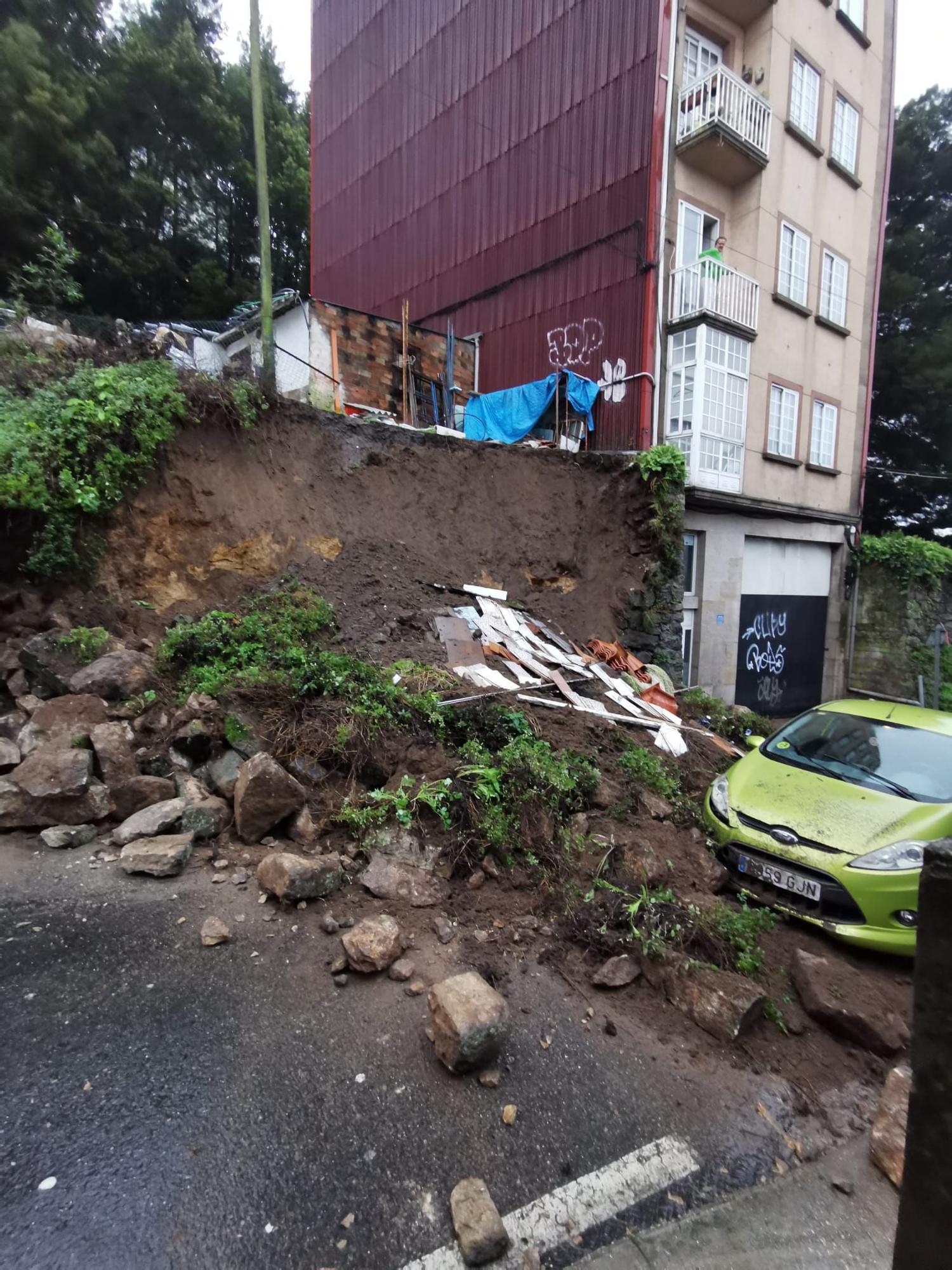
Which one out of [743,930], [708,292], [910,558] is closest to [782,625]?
[910,558]

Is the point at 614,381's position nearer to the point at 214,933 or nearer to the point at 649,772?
the point at 649,772

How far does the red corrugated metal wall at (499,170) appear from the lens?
1095 centimetres

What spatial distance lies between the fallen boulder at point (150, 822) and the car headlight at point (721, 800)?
149 inches

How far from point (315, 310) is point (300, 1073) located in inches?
497

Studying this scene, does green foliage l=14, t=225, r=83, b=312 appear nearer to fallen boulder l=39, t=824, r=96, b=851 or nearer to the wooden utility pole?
the wooden utility pole

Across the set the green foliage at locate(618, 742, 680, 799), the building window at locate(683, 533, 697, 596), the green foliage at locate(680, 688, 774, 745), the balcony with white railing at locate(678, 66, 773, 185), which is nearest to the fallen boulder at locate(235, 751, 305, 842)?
the green foliage at locate(618, 742, 680, 799)

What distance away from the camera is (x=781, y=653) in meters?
13.3

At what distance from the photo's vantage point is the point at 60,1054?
2660 mm

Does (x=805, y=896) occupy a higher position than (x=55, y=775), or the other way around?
(x=55, y=775)

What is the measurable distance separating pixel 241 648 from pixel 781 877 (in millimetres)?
4755

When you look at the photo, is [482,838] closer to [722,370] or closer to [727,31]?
[722,370]

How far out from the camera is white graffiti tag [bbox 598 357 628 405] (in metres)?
11.1

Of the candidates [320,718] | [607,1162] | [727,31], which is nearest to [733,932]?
[607,1162]

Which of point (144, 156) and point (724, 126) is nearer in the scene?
point (724, 126)
